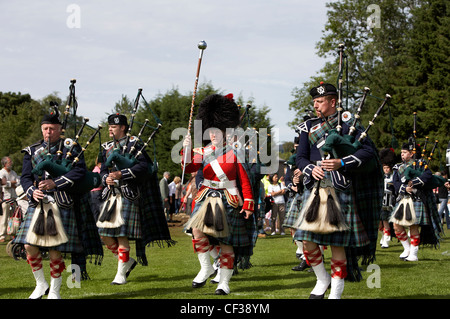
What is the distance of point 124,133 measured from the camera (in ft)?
26.3

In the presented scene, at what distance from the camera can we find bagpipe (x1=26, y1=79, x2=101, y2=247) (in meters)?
5.85

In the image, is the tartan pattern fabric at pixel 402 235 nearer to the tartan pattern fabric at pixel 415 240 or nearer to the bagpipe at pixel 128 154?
the tartan pattern fabric at pixel 415 240

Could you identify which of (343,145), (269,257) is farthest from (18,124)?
(343,145)

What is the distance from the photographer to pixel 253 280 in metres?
7.71

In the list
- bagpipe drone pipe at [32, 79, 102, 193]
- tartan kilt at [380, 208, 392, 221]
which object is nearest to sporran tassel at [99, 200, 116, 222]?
bagpipe drone pipe at [32, 79, 102, 193]

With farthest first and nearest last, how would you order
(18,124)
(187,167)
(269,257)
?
(18,124) → (269,257) → (187,167)

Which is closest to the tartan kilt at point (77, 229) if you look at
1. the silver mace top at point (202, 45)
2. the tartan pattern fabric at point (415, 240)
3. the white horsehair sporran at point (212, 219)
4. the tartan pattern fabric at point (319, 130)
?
the white horsehair sporran at point (212, 219)

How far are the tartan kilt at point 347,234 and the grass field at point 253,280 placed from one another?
2.91 ft

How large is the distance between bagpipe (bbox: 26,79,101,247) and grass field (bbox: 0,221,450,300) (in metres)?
0.81

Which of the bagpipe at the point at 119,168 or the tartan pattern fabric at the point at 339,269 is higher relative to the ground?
the bagpipe at the point at 119,168

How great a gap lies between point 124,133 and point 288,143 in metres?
79.8

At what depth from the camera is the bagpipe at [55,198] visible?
5848 mm
